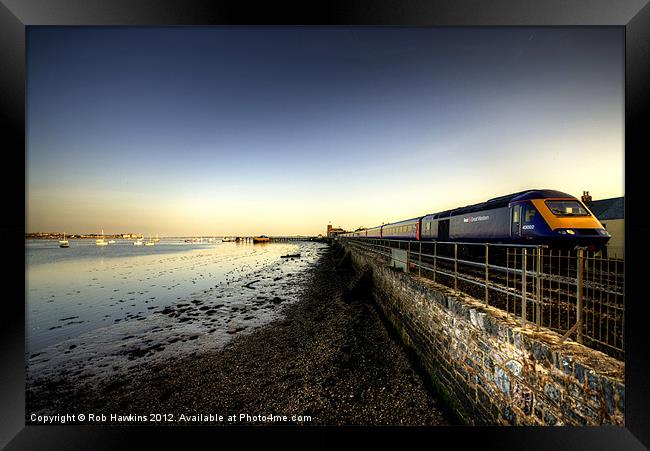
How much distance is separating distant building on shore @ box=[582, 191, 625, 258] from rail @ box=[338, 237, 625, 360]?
6.21 m

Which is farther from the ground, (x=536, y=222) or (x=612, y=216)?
(x=612, y=216)

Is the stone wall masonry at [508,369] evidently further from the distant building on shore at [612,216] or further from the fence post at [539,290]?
the distant building on shore at [612,216]

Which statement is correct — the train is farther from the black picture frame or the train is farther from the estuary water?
the estuary water

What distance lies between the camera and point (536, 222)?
24.7ft

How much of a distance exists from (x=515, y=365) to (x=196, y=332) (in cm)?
908

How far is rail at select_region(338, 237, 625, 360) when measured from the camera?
8.09 ft

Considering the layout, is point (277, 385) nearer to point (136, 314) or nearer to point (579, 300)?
point (579, 300)

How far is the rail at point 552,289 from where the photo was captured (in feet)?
8.09

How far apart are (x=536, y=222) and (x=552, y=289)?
362cm

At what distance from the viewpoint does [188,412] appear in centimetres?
443

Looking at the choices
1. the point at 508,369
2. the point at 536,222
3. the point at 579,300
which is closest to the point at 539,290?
A: the point at 579,300

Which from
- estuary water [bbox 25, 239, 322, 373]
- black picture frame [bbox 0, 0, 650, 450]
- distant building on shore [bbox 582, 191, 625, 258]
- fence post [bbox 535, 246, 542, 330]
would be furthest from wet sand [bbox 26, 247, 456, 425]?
distant building on shore [bbox 582, 191, 625, 258]
